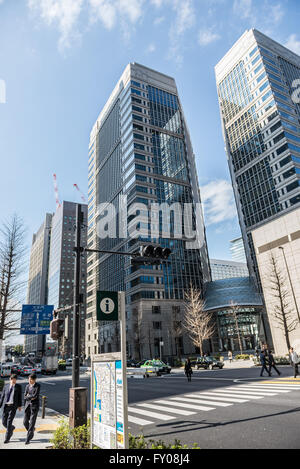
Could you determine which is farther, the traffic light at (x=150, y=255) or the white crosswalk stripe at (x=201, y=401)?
the white crosswalk stripe at (x=201, y=401)

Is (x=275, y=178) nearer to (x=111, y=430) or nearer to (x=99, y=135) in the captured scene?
(x=99, y=135)


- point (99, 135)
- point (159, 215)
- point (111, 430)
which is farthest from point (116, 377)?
point (99, 135)

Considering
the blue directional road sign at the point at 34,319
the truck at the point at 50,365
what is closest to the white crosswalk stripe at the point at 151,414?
the blue directional road sign at the point at 34,319

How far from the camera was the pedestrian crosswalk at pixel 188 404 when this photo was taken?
33.6 ft

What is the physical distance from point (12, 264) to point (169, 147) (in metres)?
71.9

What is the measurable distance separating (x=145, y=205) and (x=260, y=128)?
4832 cm

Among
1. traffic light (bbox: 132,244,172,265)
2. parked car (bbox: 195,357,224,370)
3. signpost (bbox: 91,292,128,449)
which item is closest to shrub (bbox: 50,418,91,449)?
signpost (bbox: 91,292,128,449)

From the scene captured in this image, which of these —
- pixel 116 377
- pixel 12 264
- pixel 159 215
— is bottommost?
pixel 116 377

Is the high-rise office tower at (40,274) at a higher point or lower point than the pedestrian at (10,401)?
higher

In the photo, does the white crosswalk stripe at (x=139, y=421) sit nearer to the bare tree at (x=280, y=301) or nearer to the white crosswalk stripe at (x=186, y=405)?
the white crosswalk stripe at (x=186, y=405)

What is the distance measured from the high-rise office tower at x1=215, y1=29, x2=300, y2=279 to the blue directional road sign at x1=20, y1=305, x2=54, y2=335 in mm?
71211

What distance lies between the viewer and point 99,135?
112 metres

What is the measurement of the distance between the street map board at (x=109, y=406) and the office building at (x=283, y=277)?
3054 cm
